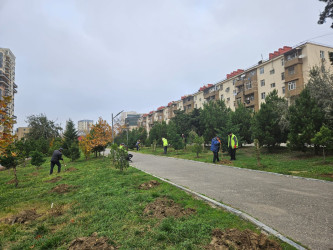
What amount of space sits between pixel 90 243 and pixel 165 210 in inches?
68.4

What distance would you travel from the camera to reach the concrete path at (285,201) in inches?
134

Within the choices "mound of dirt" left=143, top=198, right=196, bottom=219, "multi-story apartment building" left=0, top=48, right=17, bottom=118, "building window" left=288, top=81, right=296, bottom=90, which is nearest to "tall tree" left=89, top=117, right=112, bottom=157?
"mound of dirt" left=143, top=198, right=196, bottom=219

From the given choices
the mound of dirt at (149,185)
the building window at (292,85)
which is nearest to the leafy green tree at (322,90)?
the mound of dirt at (149,185)

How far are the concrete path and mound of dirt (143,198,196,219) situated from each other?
119 centimetres

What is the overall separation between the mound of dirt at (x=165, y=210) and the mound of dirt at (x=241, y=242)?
1197 mm

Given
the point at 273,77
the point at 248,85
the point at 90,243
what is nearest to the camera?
the point at 90,243

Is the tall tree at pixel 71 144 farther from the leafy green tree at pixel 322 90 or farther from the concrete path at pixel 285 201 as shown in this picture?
the leafy green tree at pixel 322 90

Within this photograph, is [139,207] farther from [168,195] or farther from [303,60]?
[303,60]

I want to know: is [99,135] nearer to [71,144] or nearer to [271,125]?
[71,144]

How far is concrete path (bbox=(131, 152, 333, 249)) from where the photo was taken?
340 cm

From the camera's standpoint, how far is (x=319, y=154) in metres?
12.8

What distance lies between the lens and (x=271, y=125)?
15.9m

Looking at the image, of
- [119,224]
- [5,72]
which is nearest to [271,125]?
[119,224]

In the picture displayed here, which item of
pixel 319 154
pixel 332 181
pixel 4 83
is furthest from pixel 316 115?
pixel 4 83
